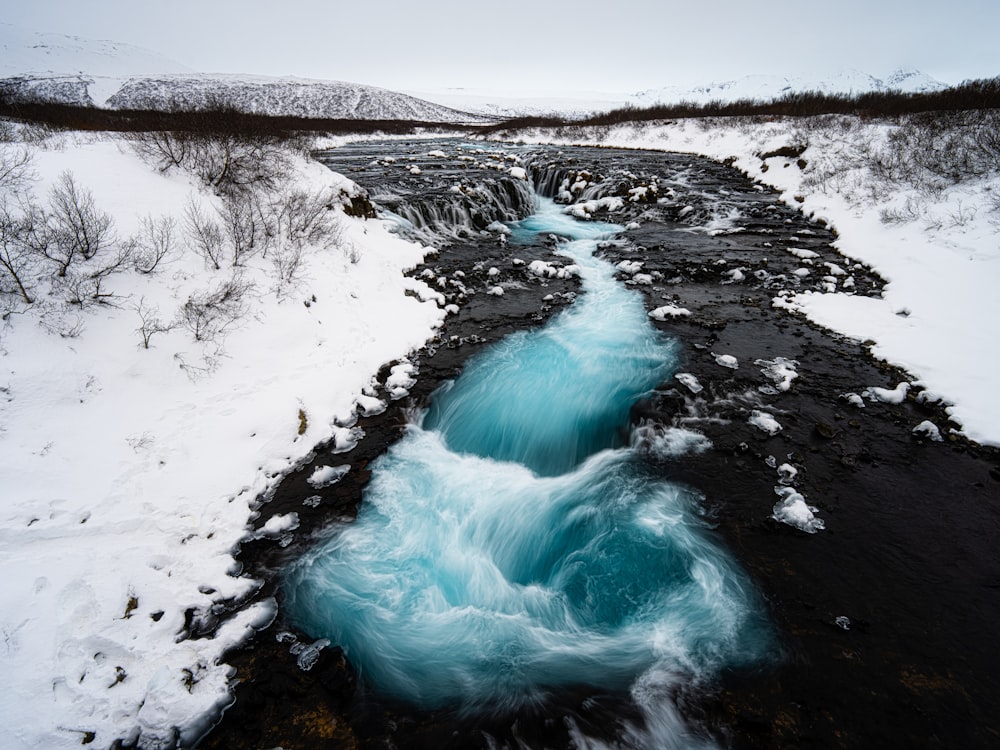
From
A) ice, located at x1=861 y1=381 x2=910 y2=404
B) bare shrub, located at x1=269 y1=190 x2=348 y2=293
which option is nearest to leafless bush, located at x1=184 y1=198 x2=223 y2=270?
bare shrub, located at x1=269 y1=190 x2=348 y2=293

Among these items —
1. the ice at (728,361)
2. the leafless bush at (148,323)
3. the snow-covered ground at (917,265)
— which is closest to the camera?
the leafless bush at (148,323)

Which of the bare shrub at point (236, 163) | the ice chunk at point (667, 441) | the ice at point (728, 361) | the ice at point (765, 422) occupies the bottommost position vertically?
the ice chunk at point (667, 441)

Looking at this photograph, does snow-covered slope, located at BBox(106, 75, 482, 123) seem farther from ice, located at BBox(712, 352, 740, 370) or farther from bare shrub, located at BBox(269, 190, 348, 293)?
ice, located at BBox(712, 352, 740, 370)

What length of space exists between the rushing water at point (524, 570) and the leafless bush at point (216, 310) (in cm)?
401

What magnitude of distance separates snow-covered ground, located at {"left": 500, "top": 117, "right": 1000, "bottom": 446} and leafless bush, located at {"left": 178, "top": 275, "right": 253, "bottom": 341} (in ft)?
38.3

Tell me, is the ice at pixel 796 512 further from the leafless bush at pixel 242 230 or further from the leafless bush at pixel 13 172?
the leafless bush at pixel 13 172

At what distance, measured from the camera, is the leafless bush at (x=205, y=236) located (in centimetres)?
877

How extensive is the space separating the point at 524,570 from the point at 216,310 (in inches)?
278

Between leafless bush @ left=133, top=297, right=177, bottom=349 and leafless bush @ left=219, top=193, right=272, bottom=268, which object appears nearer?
leafless bush @ left=133, top=297, right=177, bottom=349

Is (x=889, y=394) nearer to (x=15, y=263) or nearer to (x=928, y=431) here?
(x=928, y=431)

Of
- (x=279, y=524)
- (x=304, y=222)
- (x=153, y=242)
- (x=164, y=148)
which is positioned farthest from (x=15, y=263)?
(x=164, y=148)

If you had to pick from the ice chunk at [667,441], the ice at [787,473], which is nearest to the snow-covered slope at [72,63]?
the ice chunk at [667,441]

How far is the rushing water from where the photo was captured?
4070 mm

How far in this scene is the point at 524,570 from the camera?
5215mm
